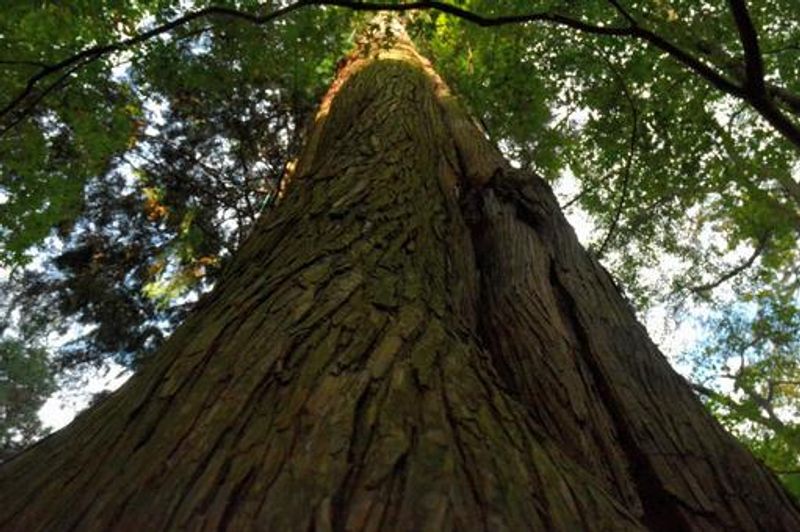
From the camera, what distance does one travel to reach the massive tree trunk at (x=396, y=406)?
3.67 ft

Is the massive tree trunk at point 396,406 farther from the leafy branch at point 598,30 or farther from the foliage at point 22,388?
the foliage at point 22,388

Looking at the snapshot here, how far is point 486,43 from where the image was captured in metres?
6.93

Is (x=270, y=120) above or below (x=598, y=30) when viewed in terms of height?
above

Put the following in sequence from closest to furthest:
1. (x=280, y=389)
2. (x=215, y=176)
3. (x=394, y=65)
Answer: (x=280, y=389), (x=394, y=65), (x=215, y=176)

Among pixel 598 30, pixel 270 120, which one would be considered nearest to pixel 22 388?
pixel 270 120

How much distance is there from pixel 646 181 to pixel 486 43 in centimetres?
265

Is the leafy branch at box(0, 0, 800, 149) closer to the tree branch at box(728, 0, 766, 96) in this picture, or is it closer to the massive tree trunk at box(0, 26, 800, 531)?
the tree branch at box(728, 0, 766, 96)

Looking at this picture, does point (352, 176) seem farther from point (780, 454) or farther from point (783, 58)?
point (780, 454)

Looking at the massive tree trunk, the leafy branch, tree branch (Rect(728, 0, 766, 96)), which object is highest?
the leafy branch

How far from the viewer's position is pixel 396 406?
1.39m

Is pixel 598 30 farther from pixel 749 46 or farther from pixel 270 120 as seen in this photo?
pixel 270 120

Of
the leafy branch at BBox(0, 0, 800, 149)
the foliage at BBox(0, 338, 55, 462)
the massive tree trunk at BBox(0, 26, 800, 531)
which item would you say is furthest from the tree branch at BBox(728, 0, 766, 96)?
the foliage at BBox(0, 338, 55, 462)

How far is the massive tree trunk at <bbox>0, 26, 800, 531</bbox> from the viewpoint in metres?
1.12

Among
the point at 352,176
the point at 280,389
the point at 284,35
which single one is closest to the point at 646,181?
the point at 284,35
